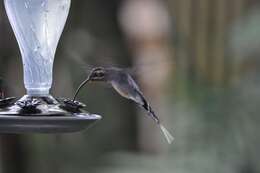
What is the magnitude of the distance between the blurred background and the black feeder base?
11.6 ft

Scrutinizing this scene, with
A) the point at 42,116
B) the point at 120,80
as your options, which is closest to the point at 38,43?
the point at 120,80

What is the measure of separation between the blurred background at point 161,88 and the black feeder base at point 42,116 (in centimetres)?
353

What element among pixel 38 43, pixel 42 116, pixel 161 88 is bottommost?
pixel 161 88

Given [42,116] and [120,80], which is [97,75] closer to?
[120,80]

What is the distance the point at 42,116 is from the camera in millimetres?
2459

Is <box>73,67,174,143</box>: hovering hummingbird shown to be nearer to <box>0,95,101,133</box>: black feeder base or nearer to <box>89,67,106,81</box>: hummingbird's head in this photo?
<box>89,67,106,81</box>: hummingbird's head

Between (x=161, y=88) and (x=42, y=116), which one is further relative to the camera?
(x=161, y=88)

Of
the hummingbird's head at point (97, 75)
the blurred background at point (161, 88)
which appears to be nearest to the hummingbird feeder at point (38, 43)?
the hummingbird's head at point (97, 75)

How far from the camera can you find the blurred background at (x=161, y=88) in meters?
6.48

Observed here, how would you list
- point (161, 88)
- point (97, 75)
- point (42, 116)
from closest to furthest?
point (42, 116) < point (97, 75) < point (161, 88)

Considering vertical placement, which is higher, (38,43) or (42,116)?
(38,43)

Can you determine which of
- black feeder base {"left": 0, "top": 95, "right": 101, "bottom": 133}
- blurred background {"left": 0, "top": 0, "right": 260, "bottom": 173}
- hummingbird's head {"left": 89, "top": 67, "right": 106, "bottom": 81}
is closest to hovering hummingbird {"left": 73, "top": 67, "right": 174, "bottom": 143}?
hummingbird's head {"left": 89, "top": 67, "right": 106, "bottom": 81}

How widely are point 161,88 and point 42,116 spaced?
15.5 feet

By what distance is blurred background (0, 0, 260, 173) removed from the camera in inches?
255
